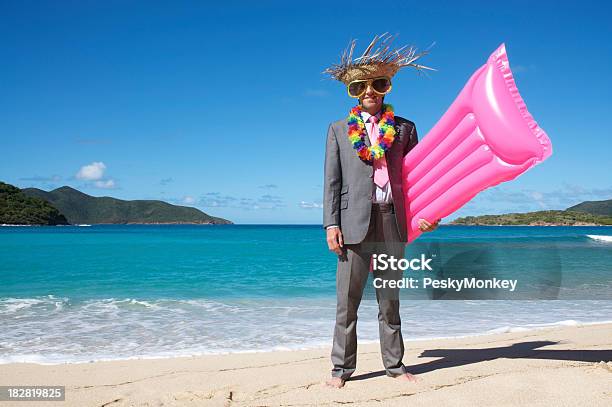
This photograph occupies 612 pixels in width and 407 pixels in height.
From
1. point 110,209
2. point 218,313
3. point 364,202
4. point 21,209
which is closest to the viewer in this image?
point 364,202

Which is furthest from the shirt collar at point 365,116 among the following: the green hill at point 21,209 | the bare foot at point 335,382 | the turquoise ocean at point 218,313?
the green hill at point 21,209

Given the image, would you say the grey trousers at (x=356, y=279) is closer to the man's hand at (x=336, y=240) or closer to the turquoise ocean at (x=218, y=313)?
the man's hand at (x=336, y=240)

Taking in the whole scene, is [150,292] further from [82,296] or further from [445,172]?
[445,172]

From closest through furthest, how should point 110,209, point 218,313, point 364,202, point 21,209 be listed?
point 364,202 < point 218,313 < point 21,209 < point 110,209

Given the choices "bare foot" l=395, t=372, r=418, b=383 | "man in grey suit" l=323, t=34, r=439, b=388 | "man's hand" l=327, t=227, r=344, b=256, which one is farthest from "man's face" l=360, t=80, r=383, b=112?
"bare foot" l=395, t=372, r=418, b=383

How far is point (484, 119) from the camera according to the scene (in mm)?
2699

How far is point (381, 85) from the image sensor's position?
300 centimetres

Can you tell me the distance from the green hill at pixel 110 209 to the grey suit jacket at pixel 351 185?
114m

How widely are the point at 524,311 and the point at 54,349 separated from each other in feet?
16.2

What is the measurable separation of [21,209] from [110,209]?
41358mm

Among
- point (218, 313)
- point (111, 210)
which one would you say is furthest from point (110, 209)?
point (218, 313)

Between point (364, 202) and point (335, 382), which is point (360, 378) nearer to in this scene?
point (335, 382)

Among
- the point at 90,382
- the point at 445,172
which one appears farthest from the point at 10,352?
the point at 445,172

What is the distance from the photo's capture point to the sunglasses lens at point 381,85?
2988 mm
